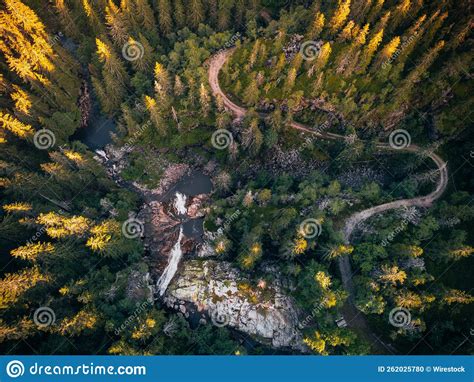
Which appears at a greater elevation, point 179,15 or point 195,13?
point 195,13

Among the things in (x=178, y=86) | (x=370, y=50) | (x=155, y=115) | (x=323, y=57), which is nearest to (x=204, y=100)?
(x=178, y=86)

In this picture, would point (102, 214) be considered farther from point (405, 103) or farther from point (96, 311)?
point (405, 103)

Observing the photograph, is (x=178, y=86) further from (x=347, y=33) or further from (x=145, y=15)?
(x=347, y=33)
